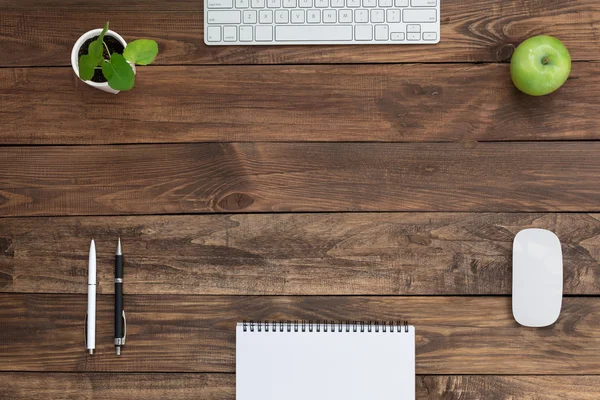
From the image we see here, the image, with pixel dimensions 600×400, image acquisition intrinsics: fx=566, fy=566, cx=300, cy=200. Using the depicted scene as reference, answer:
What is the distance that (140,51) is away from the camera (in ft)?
2.59

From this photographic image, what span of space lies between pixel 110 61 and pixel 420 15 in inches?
18.3

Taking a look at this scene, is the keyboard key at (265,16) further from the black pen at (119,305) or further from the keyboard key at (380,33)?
the black pen at (119,305)

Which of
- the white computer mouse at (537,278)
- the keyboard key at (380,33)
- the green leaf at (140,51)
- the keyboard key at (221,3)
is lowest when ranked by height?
the white computer mouse at (537,278)

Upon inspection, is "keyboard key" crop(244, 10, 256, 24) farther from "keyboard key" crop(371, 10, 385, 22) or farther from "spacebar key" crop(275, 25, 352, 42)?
"keyboard key" crop(371, 10, 385, 22)

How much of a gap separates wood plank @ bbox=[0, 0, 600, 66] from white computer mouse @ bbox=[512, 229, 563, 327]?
29 centimetres

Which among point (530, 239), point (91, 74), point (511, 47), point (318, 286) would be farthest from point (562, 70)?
point (91, 74)

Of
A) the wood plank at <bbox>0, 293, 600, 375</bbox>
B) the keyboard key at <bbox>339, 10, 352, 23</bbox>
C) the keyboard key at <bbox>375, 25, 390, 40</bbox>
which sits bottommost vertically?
the wood plank at <bbox>0, 293, 600, 375</bbox>

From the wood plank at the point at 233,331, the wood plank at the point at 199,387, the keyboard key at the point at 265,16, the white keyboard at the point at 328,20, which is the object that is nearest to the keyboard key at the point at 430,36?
the white keyboard at the point at 328,20

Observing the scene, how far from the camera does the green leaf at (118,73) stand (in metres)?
0.77

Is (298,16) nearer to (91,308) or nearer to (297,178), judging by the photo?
(297,178)

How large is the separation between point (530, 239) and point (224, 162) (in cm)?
48

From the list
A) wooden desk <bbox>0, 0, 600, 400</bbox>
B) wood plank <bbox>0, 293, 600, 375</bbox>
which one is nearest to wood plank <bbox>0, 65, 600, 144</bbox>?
wooden desk <bbox>0, 0, 600, 400</bbox>

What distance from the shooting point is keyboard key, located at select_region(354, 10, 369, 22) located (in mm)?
873

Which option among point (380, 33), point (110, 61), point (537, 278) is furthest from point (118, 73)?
point (537, 278)
